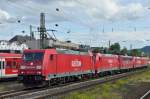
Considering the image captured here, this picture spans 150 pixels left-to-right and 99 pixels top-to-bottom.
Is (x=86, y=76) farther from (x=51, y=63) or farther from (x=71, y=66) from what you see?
(x=51, y=63)

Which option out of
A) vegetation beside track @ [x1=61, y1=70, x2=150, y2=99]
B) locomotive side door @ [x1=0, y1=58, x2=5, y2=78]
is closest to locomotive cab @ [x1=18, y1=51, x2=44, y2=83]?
vegetation beside track @ [x1=61, y1=70, x2=150, y2=99]

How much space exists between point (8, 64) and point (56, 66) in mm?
8504

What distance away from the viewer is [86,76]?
46.1m

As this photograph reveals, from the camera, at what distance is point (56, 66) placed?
112 ft

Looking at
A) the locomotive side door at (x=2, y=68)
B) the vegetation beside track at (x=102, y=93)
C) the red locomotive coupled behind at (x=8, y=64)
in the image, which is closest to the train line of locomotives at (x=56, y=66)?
the vegetation beside track at (x=102, y=93)

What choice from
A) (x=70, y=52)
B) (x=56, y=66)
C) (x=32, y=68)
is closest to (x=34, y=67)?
(x=32, y=68)

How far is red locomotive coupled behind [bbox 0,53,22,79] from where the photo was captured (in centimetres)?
3934

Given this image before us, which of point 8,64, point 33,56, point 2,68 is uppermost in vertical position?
point 33,56

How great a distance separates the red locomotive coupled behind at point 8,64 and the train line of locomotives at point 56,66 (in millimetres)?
5389

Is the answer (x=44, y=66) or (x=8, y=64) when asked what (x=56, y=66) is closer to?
(x=44, y=66)

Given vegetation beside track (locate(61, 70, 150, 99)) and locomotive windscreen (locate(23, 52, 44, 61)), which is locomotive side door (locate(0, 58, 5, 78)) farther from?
vegetation beside track (locate(61, 70, 150, 99))

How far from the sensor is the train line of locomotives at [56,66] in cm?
3131

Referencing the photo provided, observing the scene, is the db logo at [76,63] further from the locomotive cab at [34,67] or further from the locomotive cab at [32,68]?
the locomotive cab at [32,68]

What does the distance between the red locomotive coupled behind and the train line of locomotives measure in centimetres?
539
